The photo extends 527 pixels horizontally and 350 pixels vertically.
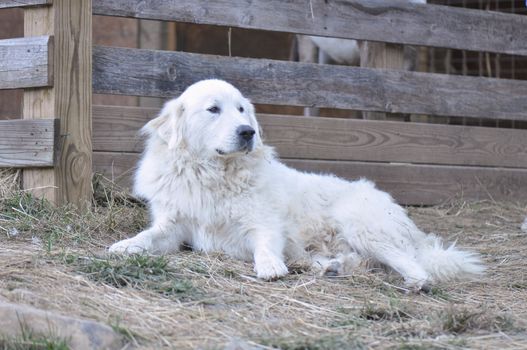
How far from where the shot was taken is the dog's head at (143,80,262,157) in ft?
15.8

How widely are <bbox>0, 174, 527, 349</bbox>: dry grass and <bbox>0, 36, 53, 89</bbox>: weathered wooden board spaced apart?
78 cm

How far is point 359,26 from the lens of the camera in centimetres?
661

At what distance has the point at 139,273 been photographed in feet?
13.1

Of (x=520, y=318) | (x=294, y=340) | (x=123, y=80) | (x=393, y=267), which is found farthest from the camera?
(x=123, y=80)

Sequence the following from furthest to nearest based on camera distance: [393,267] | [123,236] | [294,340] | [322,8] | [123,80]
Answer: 1. [322,8]
2. [123,80]
3. [123,236]
4. [393,267]
5. [294,340]

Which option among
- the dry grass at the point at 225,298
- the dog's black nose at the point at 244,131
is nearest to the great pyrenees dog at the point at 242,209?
the dog's black nose at the point at 244,131

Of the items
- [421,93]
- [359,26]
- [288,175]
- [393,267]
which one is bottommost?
[393,267]

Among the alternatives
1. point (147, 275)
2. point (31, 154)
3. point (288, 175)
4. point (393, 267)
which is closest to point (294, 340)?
point (147, 275)

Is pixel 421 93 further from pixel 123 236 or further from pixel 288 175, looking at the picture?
pixel 123 236

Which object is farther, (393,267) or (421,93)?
(421,93)

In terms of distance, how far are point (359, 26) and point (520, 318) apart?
3274 mm

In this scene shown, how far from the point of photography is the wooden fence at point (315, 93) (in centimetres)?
539

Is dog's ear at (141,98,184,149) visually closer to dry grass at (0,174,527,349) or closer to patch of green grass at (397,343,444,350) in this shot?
dry grass at (0,174,527,349)

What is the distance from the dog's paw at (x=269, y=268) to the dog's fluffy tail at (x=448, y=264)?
88 centimetres
